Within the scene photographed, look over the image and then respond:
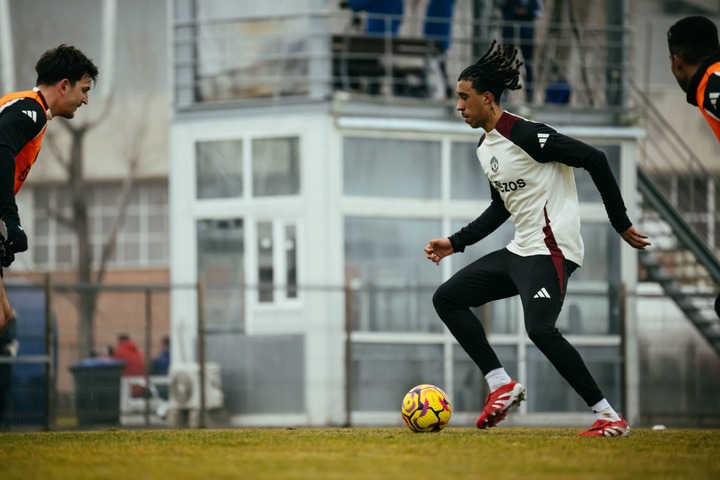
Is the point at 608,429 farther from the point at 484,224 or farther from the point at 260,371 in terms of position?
the point at 260,371

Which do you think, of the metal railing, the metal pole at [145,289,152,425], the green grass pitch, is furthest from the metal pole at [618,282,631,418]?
the green grass pitch

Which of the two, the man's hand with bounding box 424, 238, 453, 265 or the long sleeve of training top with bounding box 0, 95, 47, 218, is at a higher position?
the long sleeve of training top with bounding box 0, 95, 47, 218

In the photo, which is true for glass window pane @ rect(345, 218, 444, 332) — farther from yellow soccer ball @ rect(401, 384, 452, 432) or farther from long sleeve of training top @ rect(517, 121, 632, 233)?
long sleeve of training top @ rect(517, 121, 632, 233)

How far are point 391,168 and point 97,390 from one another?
5551 millimetres

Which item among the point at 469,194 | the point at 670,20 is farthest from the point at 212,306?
the point at 670,20

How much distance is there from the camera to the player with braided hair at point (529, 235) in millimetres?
9602

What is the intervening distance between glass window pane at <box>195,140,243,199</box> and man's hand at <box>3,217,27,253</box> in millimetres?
12542

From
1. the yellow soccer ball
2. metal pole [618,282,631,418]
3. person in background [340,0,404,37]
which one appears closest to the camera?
the yellow soccer ball

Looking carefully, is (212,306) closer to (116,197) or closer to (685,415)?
(685,415)

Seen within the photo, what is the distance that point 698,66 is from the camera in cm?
916

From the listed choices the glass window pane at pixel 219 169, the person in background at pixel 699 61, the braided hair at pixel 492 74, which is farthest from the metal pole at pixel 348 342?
the person in background at pixel 699 61

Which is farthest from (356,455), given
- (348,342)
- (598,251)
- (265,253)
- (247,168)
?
(598,251)

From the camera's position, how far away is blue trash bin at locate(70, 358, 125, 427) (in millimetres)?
19031

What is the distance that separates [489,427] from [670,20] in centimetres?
3141
